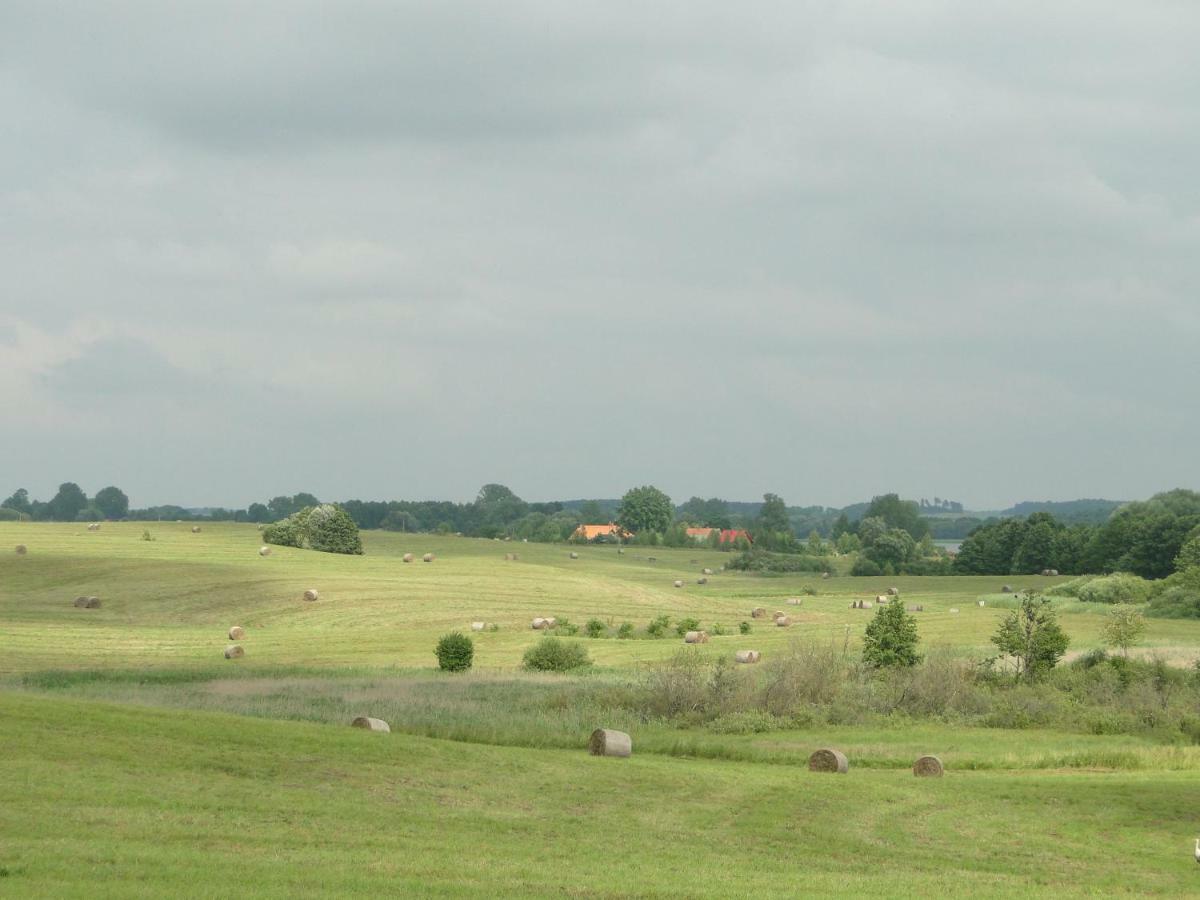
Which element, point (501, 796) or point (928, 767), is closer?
point (501, 796)

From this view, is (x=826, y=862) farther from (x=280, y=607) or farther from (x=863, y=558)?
(x=863, y=558)

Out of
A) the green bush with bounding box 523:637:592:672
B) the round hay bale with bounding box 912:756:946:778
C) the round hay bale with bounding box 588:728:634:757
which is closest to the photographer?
the round hay bale with bounding box 912:756:946:778

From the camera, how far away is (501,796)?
23641mm

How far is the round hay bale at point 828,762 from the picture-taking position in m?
28.6

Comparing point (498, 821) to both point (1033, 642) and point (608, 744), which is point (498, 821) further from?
point (1033, 642)

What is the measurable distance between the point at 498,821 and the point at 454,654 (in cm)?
2774

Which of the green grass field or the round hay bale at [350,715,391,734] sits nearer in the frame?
the green grass field

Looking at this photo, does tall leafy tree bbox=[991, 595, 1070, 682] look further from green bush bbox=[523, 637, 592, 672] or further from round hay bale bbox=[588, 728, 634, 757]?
round hay bale bbox=[588, 728, 634, 757]

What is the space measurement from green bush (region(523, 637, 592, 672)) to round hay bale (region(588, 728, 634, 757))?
19615 mm

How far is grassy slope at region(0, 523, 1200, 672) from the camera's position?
54.4 m

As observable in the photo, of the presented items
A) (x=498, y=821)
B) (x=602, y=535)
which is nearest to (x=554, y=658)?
(x=498, y=821)

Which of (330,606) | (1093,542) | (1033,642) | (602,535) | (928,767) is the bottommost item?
(928,767)

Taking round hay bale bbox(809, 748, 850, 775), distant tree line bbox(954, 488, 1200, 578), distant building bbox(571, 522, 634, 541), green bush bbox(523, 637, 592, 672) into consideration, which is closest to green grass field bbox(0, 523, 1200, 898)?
round hay bale bbox(809, 748, 850, 775)

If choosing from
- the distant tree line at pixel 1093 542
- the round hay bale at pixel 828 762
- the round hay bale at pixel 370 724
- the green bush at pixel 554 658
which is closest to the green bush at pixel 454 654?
A: the green bush at pixel 554 658
